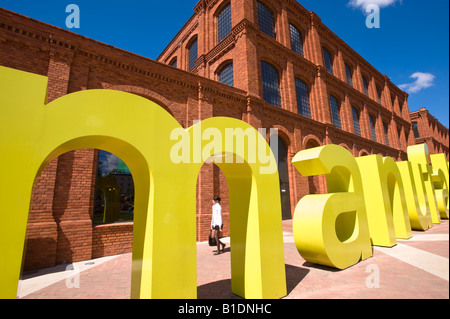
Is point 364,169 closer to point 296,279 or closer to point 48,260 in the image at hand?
point 296,279

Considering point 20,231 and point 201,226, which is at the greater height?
point 20,231

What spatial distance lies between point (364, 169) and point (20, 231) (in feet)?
27.5

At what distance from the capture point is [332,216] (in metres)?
4.98

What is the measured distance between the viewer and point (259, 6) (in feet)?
45.8

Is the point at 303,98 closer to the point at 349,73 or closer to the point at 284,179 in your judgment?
the point at 284,179

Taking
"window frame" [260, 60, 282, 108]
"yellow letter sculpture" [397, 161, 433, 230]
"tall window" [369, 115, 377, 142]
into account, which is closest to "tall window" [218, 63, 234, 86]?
"window frame" [260, 60, 282, 108]

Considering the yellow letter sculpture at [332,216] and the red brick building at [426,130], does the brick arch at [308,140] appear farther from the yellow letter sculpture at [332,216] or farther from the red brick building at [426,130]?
the red brick building at [426,130]

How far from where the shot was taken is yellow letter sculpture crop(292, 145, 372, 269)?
189 inches

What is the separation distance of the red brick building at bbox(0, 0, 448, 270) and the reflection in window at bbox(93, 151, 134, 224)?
455 millimetres

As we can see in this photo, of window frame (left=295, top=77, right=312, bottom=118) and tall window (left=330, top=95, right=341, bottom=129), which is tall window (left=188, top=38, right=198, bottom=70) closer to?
window frame (left=295, top=77, right=312, bottom=118)

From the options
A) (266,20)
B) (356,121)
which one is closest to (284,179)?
(266,20)

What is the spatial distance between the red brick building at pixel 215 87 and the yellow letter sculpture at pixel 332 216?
4.33 meters
